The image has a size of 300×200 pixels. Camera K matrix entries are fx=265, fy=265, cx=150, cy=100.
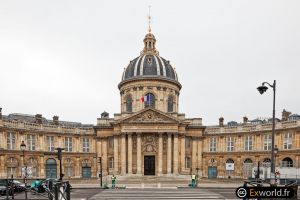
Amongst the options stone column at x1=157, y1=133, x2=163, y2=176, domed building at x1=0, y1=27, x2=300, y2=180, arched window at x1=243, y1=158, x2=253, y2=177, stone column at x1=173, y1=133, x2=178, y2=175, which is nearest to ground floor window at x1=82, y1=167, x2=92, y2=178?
domed building at x1=0, y1=27, x2=300, y2=180

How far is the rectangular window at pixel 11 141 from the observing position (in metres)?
50.5

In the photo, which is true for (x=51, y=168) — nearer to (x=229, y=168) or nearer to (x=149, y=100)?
(x=149, y=100)

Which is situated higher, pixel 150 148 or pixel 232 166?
pixel 150 148

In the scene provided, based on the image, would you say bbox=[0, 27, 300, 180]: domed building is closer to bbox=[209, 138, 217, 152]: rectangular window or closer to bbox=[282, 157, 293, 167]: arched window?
bbox=[209, 138, 217, 152]: rectangular window

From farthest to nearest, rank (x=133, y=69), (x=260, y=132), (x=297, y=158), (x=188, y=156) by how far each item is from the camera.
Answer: (x=133, y=69) → (x=188, y=156) → (x=260, y=132) → (x=297, y=158)

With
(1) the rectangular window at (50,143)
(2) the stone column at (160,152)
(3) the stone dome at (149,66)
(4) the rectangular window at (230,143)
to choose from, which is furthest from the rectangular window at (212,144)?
(1) the rectangular window at (50,143)

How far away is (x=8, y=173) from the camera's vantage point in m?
49.2

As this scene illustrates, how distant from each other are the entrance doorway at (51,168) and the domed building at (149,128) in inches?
406

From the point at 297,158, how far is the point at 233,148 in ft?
44.0

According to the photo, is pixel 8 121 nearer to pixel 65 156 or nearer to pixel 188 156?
pixel 65 156

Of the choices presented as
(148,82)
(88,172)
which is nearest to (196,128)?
(148,82)

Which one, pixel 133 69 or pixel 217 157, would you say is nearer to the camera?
pixel 217 157

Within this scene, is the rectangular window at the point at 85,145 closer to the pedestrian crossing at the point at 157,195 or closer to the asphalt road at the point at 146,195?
the asphalt road at the point at 146,195

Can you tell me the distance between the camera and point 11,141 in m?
51.0
